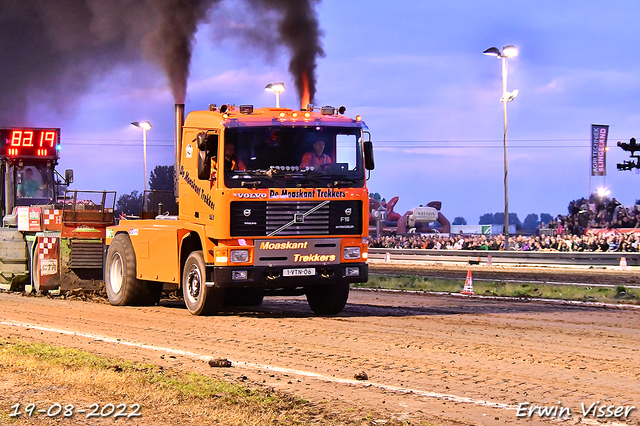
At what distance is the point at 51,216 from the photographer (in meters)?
19.8

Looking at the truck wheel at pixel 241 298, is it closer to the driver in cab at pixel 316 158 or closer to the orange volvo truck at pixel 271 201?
the orange volvo truck at pixel 271 201

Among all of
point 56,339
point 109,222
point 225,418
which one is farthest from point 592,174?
point 225,418

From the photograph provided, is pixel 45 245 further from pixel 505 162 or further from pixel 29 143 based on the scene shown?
pixel 505 162

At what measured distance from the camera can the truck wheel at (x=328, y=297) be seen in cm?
1514

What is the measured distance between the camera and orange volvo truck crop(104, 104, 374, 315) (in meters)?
13.5

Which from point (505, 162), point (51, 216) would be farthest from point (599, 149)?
point (51, 216)

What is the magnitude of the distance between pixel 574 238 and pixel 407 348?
89.1 ft

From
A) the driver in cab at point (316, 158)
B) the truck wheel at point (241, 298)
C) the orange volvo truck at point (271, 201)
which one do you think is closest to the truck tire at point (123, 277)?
the truck wheel at point (241, 298)

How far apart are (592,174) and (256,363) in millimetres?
47383

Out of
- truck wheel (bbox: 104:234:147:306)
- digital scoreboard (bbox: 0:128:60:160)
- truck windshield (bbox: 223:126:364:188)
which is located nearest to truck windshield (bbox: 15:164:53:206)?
digital scoreboard (bbox: 0:128:60:160)

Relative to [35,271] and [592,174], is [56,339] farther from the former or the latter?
[592,174]

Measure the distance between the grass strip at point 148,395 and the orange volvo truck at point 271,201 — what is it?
15.5ft

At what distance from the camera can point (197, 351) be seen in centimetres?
1017

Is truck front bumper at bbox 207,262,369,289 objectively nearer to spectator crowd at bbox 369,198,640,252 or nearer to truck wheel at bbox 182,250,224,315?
truck wheel at bbox 182,250,224,315
